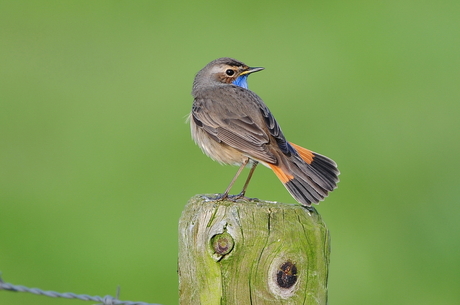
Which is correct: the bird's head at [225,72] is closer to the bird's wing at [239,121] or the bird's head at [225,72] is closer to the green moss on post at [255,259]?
the bird's wing at [239,121]

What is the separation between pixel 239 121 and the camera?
724cm

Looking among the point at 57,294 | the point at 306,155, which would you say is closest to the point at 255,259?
the point at 57,294

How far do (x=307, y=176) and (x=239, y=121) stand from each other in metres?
1.05

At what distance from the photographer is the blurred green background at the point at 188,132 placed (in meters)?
10.4

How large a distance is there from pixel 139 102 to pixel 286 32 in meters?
3.93

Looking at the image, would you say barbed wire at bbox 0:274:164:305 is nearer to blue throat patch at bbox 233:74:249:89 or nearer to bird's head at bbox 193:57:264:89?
bird's head at bbox 193:57:264:89

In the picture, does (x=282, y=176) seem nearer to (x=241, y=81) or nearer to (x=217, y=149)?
(x=217, y=149)

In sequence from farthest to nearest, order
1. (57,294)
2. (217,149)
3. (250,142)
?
(217,149) < (250,142) < (57,294)

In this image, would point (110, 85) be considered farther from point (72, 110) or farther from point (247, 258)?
point (247, 258)

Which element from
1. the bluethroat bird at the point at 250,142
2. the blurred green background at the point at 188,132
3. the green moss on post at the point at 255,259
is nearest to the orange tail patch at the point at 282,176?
the bluethroat bird at the point at 250,142

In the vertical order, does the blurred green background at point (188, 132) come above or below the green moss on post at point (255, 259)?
above

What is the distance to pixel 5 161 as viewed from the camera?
12.4 metres

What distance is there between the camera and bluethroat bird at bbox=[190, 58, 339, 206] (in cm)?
648

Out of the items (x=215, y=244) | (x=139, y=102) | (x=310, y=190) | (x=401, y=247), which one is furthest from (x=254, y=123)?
(x=139, y=102)
